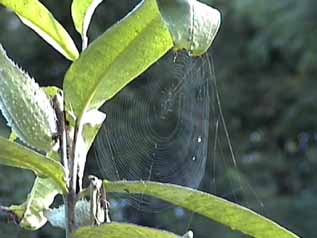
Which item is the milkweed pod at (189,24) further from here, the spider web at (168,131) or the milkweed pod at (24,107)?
the spider web at (168,131)

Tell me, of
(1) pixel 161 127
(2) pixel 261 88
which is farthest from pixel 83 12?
(2) pixel 261 88

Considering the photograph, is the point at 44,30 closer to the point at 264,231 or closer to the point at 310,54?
the point at 264,231

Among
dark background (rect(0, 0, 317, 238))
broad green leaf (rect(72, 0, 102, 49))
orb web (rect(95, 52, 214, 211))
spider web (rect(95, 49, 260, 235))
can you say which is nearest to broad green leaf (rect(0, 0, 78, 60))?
broad green leaf (rect(72, 0, 102, 49))

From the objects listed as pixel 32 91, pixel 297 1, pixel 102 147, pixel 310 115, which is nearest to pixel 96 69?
pixel 32 91

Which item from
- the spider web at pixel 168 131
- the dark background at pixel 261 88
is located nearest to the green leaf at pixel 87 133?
the spider web at pixel 168 131

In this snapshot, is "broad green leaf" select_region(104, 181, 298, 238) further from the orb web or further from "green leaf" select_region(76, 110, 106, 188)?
the orb web

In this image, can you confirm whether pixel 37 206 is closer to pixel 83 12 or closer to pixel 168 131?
pixel 83 12
